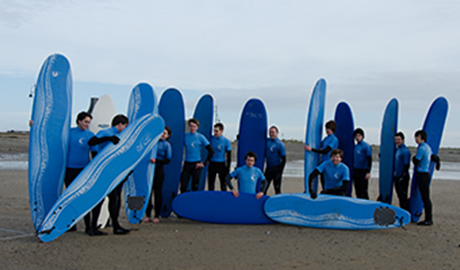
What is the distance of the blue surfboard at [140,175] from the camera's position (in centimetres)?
516

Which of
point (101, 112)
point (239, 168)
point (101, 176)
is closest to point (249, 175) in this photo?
point (239, 168)

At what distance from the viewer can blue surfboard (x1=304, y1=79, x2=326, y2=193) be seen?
5961 mm

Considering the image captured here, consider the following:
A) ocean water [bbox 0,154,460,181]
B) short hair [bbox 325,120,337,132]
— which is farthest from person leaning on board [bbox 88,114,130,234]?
ocean water [bbox 0,154,460,181]

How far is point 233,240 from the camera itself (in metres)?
4.28

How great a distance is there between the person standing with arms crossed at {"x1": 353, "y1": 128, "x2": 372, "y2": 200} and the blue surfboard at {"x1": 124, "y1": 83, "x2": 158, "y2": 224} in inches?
114

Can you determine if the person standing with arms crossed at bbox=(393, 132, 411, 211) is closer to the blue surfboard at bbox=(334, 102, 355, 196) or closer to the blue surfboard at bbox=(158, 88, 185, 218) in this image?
the blue surfboard at bbox=(334, 102, 355, 196)

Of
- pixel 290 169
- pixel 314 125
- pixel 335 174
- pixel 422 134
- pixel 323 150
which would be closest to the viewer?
pixel 335 174

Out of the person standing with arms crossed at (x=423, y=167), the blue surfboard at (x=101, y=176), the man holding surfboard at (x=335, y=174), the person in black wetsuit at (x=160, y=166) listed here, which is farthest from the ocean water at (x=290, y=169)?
the blue surfboard at (x=101, y=176)

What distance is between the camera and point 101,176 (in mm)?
4273

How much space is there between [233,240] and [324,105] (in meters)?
3.13

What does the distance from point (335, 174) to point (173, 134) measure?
235cm

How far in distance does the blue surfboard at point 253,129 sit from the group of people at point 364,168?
728 millimetres

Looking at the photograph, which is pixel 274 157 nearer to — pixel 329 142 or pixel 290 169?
pixel 329 142

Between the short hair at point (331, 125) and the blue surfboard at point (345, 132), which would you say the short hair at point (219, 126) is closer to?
the short hair at point (331, 125)
